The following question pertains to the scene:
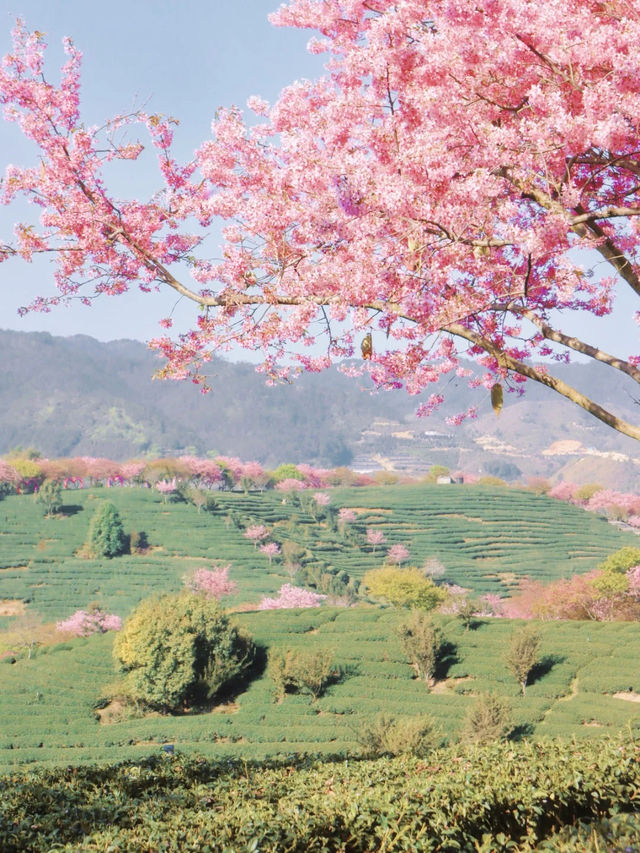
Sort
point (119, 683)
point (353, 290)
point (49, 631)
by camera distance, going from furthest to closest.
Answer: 1. point (49, 631)
2. point (119, 683)
3. point (353, 290)

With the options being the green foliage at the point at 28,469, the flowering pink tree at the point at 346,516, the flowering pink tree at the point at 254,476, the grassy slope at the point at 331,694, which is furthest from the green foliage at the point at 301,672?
the flowering pink tree at the point at 254,476

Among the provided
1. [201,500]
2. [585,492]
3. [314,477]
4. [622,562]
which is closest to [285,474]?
[314,477]

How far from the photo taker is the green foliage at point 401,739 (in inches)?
504

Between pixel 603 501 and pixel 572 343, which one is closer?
pixel 572 343

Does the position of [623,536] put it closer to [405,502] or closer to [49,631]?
[405,502]

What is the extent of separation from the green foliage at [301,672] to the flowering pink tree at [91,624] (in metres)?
17.5

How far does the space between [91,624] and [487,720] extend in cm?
3012

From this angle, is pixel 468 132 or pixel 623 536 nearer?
pixel 468 132

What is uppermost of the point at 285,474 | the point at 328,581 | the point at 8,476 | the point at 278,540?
the point at 8,476

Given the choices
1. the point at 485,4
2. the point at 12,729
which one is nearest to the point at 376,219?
the point at 485,4

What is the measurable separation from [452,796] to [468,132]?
5.30m

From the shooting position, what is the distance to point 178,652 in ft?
76.8

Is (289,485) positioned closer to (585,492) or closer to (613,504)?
(585,492)

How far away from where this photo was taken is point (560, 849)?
3.89 m
